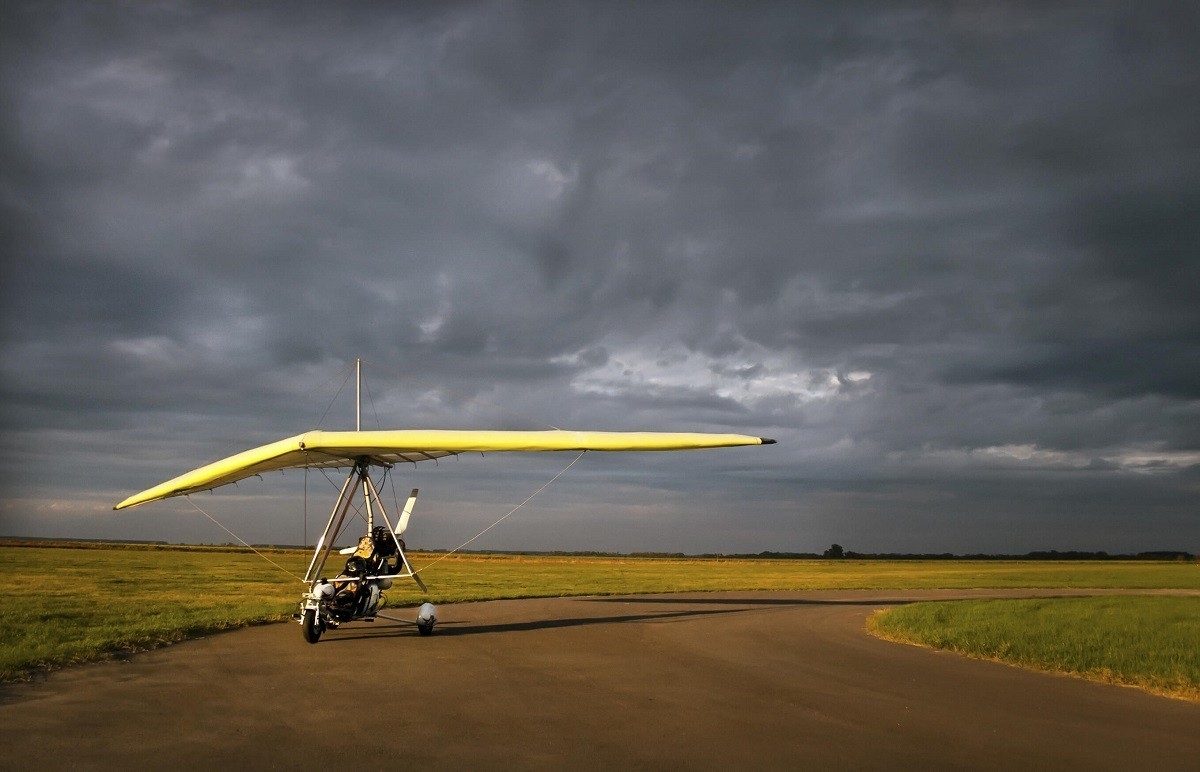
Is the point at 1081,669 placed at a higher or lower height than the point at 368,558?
lower

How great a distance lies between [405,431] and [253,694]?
292 inches

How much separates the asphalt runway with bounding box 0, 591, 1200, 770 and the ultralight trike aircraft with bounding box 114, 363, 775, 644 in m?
0.94

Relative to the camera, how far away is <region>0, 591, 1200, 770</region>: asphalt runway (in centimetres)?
725

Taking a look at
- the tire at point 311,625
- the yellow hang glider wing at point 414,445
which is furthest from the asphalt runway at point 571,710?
the yellow hang glider wing at point 414,445

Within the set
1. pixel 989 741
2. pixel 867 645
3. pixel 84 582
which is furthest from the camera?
pixel 84 582

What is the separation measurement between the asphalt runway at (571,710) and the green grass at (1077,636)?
1.00m

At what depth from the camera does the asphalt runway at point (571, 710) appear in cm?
725

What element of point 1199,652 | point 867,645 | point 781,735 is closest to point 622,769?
point 781,735

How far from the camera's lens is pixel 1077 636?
16875 mm

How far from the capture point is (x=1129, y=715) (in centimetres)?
955

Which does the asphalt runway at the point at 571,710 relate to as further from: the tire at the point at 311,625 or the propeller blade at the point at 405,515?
the propeller blade at the point at 405,515

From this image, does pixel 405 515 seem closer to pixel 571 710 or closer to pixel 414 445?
pixel 414 445

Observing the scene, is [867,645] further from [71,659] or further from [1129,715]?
[71,659]

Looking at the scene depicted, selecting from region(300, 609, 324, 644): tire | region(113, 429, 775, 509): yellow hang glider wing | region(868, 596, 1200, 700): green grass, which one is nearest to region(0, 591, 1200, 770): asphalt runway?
region(300, 609, 324, 644): tire
